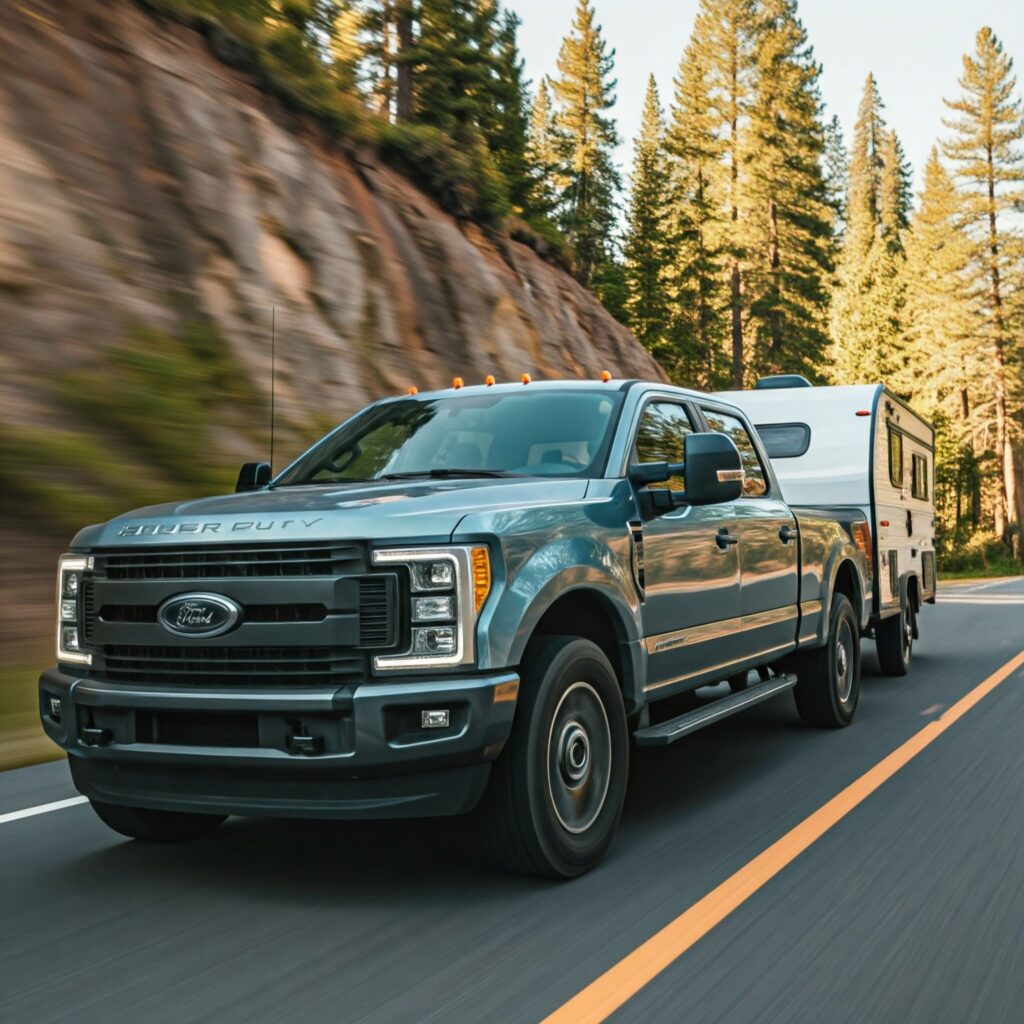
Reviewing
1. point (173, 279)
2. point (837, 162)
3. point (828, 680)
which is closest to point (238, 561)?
point (828, 680)

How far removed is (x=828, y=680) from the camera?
8766 millimetres

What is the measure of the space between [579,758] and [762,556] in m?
2.68

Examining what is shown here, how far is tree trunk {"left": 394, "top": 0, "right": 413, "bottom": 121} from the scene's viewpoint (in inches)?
1233

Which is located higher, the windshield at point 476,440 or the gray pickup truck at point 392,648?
the windshield at point 476,440

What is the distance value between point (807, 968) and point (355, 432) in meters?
3.87

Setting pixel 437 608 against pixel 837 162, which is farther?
pixel 837 162

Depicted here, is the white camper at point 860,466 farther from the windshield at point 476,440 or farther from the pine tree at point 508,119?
the pine tree at point 508,119

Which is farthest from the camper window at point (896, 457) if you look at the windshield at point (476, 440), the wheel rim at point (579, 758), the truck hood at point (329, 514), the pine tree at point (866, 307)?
the pine tree at point (866, 307)

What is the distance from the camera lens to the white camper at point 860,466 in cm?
1162

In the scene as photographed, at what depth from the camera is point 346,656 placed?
15.4 feet

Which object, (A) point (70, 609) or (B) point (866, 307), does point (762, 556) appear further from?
(B) point (866, 307)

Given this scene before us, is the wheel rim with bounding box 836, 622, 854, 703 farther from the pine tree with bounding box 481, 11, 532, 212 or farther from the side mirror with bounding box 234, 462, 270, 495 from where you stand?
the pine tree with bounding box 481, 11, 532, 212

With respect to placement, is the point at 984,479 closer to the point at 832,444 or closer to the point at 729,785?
the point at 832,444

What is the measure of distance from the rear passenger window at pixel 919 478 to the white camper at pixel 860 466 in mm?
768
